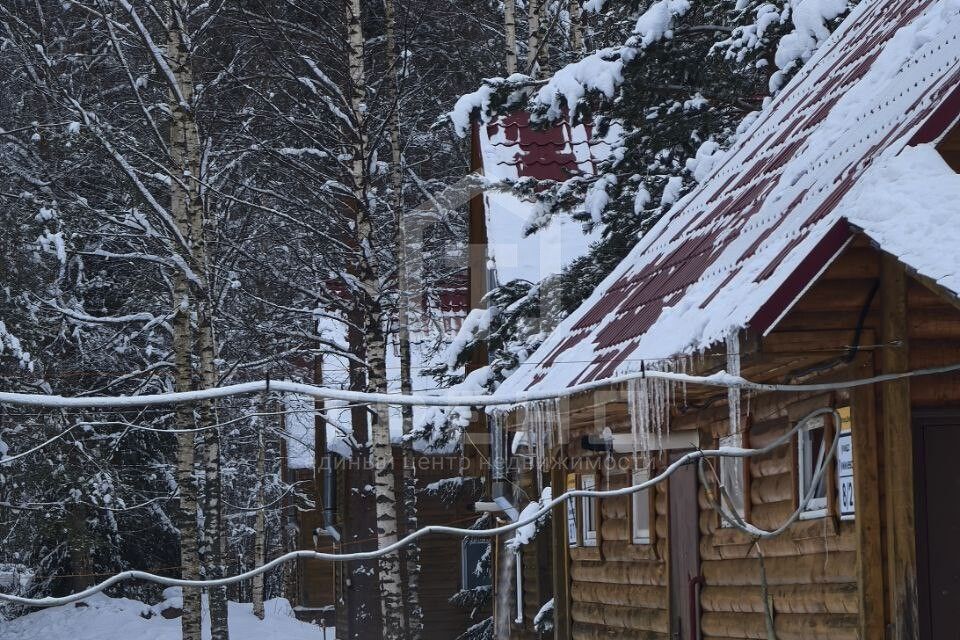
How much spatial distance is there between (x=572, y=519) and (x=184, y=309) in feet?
20.6

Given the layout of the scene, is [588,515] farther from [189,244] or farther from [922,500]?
[189,244]

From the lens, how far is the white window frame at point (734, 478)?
788 centimetres

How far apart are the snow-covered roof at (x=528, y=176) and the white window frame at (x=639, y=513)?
4792 mm

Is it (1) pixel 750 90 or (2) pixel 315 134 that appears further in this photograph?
(2) pixel 315 134

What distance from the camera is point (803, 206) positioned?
249 inches

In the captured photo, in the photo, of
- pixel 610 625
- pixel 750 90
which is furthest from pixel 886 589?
pixel 750 90

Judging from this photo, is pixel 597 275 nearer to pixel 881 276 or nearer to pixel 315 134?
pixel 315 134

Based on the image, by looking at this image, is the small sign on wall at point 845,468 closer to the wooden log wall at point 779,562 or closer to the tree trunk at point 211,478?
the wooden log wall at point 779,562

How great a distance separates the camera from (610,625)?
34.6 feet

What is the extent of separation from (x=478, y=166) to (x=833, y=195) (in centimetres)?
1186

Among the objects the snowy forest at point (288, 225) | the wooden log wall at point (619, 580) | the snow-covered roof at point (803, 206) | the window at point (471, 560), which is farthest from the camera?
the window at point (471, 560)

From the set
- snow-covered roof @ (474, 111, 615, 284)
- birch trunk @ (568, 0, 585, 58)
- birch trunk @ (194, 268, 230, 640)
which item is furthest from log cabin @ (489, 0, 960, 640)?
birch trunk @ (568, 0, 585, 58)

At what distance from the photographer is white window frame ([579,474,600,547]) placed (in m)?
11.0

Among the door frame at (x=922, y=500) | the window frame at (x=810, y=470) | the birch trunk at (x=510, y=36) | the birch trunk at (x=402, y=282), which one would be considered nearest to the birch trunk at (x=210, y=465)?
the birch trunk at (x=402, y=282)
